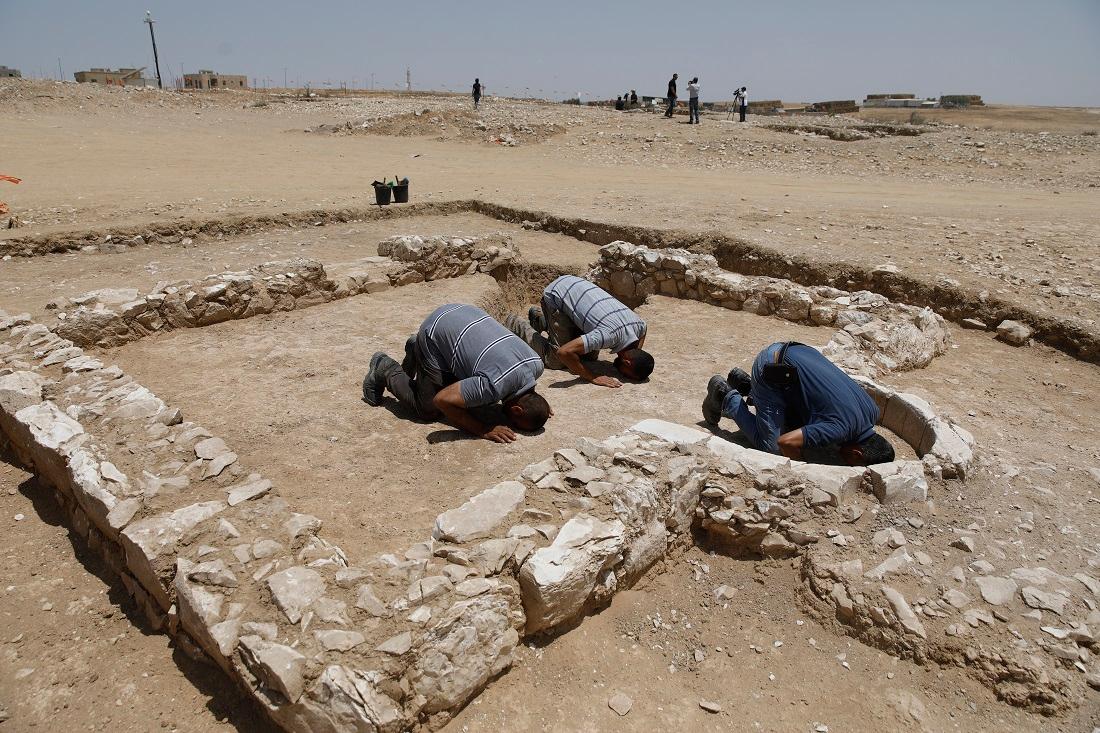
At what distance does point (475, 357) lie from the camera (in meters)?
4.43

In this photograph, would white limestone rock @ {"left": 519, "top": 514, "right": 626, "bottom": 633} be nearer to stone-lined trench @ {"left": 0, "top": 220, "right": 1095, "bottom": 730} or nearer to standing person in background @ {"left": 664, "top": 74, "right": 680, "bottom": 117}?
stone-lined trench @ {"left": 0, "top": 220, "right": 1095, "bottom": 730}

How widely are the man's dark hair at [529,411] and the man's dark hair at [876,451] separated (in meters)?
2.03

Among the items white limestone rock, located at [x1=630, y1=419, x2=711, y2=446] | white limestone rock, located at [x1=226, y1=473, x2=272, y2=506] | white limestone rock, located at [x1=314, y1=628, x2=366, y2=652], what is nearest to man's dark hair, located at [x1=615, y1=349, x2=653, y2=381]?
white limestone rock, located at [x1=630, y1=419, x2=711, y2=446]

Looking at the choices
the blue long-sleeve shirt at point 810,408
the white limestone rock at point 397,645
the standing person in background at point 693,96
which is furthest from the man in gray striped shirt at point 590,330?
the standing person in background at point 693,96

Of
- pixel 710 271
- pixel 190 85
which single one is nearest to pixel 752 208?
pixel 710 271

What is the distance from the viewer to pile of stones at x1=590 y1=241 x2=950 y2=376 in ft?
19.9

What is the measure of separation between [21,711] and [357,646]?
5.28 ft

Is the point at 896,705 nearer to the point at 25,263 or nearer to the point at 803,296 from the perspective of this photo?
the point at 803,296

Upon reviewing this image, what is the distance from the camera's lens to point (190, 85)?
5197 cm

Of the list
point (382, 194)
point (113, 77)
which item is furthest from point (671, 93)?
point (113, 77)

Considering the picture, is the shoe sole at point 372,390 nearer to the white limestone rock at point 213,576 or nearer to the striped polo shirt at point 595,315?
the striped polo shirt at point 595,315

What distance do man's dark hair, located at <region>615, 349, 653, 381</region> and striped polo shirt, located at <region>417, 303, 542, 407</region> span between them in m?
1.21

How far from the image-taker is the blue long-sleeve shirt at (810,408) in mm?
4078

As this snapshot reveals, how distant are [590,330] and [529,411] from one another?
138 centimetres
